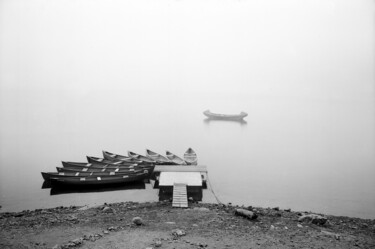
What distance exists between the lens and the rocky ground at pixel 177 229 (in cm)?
1146

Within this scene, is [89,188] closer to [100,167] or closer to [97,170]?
[97,170]

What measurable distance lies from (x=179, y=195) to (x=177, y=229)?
19.7ft

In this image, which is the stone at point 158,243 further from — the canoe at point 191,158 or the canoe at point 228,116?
the canoe at point 228,116

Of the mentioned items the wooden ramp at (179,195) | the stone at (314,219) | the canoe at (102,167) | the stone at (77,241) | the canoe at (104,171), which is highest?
the canoe at (102,167)

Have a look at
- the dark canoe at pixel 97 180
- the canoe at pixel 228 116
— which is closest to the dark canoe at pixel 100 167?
the dark canoe at pixel 97 180

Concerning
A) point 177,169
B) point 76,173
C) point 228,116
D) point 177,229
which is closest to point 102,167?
point 76,173

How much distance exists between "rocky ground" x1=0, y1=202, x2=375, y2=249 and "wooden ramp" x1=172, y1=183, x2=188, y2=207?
80 cm

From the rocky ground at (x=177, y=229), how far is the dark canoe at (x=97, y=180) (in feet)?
20.0

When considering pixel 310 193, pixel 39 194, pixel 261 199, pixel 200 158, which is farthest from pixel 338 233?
pixel 200 158

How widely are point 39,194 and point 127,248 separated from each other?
15.2 meters

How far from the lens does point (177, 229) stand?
12.7 m

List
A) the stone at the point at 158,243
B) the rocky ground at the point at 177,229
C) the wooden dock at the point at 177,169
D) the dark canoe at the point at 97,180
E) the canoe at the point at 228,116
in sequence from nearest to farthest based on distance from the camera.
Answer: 1. the stone at the point at 158,243
2. the rocky ground at the point at 177,229
3. the dark canoe at the point at 97,180
4. the wooden dock at the point at 177,169
5. the canoe at the point at 228,116

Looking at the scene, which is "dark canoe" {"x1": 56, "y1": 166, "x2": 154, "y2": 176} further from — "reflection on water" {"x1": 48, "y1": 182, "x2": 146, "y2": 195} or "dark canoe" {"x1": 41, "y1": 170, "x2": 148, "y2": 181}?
"reflection on water" {"x1": 48, "y1": 182, "x2": 146, "y2": 195}

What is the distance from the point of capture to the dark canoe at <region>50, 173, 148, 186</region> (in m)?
22.8
